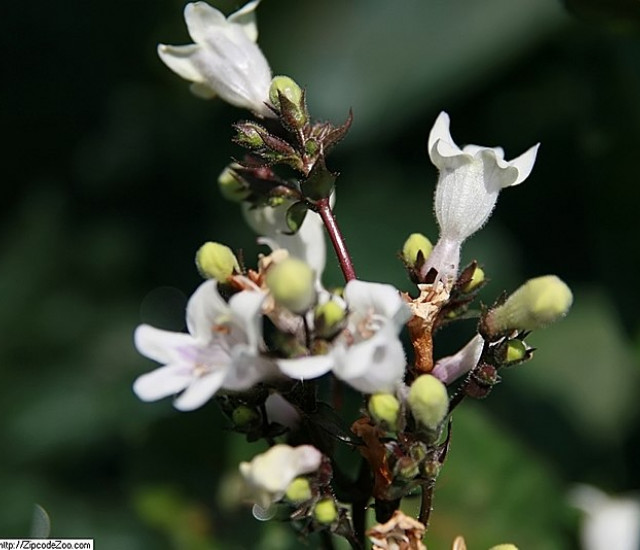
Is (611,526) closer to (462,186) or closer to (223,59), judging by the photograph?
(462,186)

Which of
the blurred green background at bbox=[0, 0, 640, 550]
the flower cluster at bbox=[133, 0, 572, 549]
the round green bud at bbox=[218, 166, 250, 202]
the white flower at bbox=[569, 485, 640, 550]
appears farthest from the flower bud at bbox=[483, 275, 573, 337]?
the blurred green background at bbox=[0, 0, 640, 550]

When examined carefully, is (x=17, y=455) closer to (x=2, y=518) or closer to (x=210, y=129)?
(x=2, y=518)

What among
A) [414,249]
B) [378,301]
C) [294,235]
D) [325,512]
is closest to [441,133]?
[414,249]

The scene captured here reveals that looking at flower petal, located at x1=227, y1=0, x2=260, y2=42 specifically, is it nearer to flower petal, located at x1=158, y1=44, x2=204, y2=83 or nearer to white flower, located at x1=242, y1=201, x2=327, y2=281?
flower petal, located at x1=158, y1=44, x2=204, y2=83

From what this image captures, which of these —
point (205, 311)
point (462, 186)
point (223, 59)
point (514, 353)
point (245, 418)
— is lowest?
point (245, 418)

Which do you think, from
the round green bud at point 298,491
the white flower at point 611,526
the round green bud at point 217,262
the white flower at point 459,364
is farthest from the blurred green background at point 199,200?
the round green bud at point 298,491

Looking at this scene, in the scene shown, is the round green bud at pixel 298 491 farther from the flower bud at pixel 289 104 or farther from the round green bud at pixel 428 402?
the flower bud at pixel 289 104
